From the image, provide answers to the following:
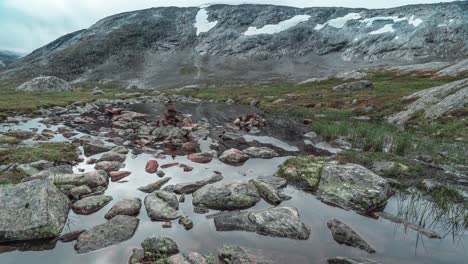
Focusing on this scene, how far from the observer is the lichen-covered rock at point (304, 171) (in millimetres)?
12969

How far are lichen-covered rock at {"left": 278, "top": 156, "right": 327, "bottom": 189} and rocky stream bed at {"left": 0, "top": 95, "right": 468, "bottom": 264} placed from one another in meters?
0.05

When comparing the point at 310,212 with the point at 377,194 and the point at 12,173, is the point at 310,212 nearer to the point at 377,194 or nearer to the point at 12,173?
the point at 377,194

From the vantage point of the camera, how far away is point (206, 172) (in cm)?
1462

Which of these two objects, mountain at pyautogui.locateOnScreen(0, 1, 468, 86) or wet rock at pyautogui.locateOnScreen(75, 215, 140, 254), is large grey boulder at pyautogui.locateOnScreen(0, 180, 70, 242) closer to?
wet rock at pyautogui.locateOnScreen(75, 215, 140, 254)

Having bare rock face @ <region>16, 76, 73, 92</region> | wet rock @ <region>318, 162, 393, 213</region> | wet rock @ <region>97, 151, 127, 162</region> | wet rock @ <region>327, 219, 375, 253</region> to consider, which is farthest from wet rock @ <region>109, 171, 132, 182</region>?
bare rock face @ <region>16, 76, 73, 92</region>

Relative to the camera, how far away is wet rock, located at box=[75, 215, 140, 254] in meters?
7.96

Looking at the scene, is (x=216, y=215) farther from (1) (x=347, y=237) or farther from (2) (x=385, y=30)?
(2) (x=385, y=30)

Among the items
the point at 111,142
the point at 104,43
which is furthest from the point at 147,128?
the point at 104,43

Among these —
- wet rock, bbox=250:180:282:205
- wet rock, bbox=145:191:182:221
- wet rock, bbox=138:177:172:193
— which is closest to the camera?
wet rock, bbox=145:191:182:221

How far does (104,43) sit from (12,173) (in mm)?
204776

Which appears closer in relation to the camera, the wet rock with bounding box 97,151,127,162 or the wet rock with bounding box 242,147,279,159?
the wet rock with bounding box 97,151,127,162

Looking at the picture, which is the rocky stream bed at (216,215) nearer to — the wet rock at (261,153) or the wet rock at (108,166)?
the wet rock at (108,166)

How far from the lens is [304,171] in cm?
1375

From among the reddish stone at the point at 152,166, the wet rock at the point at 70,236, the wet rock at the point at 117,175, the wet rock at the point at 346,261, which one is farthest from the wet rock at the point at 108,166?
the wet rock at the point at 346,261
